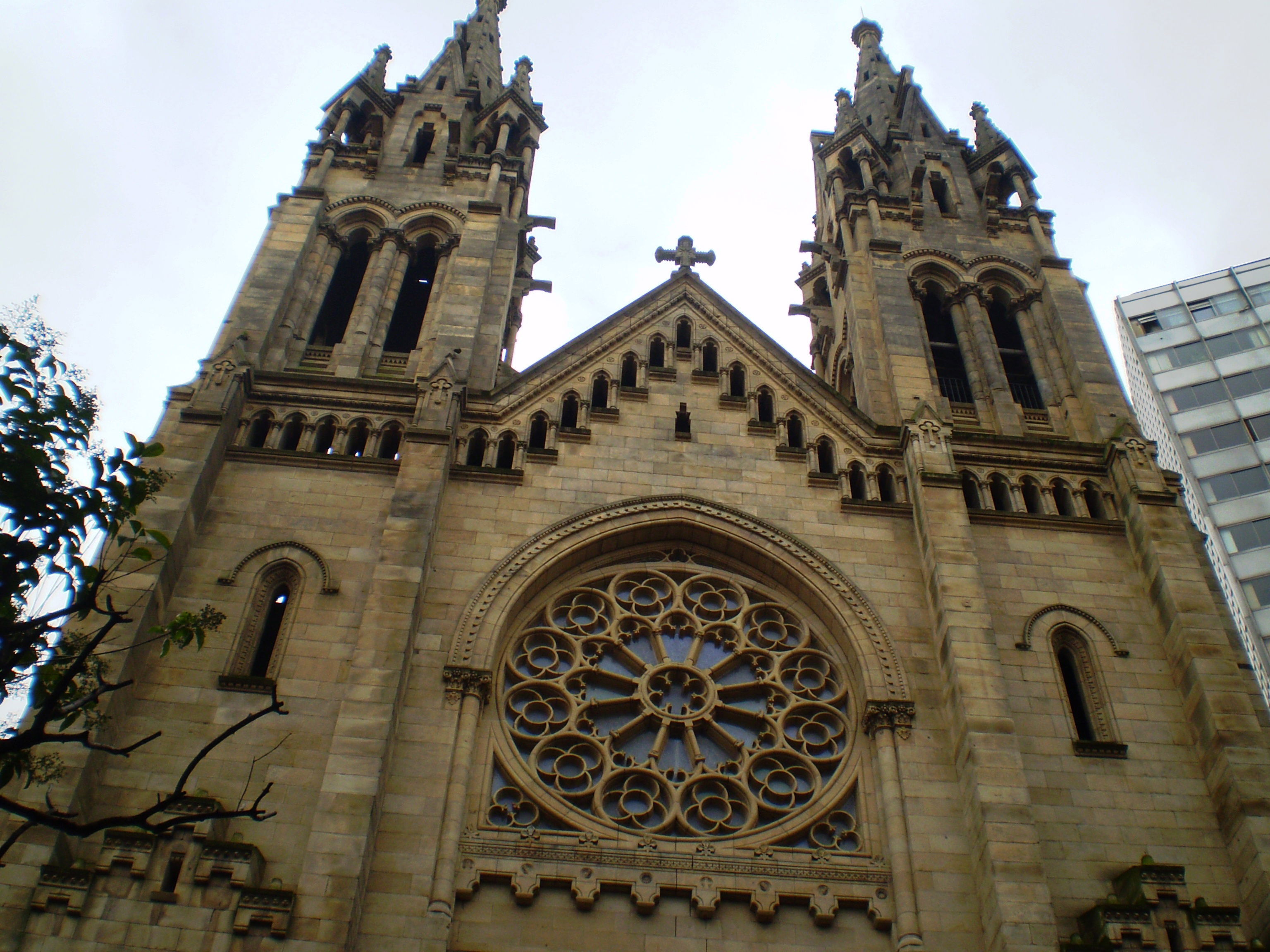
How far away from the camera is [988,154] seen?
3231 centimetres

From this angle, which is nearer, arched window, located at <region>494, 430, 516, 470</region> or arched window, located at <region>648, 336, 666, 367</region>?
arched window, located at <region>494, 430, 516, 470</region>

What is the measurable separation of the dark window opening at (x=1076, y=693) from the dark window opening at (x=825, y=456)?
4977 mm

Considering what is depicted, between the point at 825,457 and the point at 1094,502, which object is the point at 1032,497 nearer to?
the point at 1094,502

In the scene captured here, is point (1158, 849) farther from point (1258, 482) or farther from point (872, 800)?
point (1258, 482)

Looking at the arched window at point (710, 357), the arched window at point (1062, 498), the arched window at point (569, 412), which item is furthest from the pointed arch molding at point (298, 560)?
the arched window at point (1062, 498)

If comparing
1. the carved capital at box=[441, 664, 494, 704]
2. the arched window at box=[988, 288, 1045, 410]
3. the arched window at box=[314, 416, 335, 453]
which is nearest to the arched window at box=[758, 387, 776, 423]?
the arched window at box=[988, 288, 1045, 410]

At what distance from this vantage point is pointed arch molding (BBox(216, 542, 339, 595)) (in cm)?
1831

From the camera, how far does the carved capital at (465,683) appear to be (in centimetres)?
A: 1691

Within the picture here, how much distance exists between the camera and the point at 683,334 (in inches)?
960

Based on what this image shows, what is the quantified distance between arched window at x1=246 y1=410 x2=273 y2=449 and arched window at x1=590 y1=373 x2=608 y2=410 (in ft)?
18.7

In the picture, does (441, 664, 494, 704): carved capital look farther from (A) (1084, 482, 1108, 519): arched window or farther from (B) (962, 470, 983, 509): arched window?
(A) (1084, 482, 1108, 519): arched window

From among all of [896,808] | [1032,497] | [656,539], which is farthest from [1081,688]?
[656,539]

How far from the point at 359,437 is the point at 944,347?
12.9 m

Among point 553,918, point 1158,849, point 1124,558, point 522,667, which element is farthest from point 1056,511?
point 553,918
